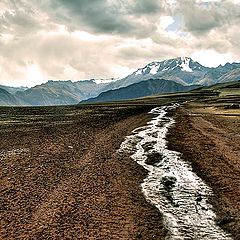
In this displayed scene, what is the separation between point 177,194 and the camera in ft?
72.4

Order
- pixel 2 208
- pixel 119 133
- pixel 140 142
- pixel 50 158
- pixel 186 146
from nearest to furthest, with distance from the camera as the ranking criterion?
pixel 2 208, pixel 50 158, pixel 186 146, pixel 140 142, pixel 119 133

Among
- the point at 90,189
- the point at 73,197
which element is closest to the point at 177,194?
the point at 90,189

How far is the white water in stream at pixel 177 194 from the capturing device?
16.3 metres

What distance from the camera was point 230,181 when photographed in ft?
79.2

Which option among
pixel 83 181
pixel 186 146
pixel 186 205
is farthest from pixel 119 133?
pixel 186 205

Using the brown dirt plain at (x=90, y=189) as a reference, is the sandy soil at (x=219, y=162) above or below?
below

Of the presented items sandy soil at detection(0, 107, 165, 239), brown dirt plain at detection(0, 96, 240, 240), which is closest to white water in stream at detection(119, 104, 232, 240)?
brown dirt plain at detection(0, 96, 240, 240)

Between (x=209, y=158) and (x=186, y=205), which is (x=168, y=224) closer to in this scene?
(x=186, y=205)

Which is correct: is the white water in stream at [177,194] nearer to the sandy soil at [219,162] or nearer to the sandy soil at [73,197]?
the sandy soil at [219,162]

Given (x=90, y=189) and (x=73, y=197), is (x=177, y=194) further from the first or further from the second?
(x=73, y=197)

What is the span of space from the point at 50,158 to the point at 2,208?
14594 millimetres

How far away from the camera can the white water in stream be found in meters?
16.3

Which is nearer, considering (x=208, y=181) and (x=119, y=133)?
(x=208, y=181)

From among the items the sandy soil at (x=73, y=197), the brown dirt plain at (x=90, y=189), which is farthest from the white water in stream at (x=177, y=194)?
the sandy soil at (x=73, y=197)
